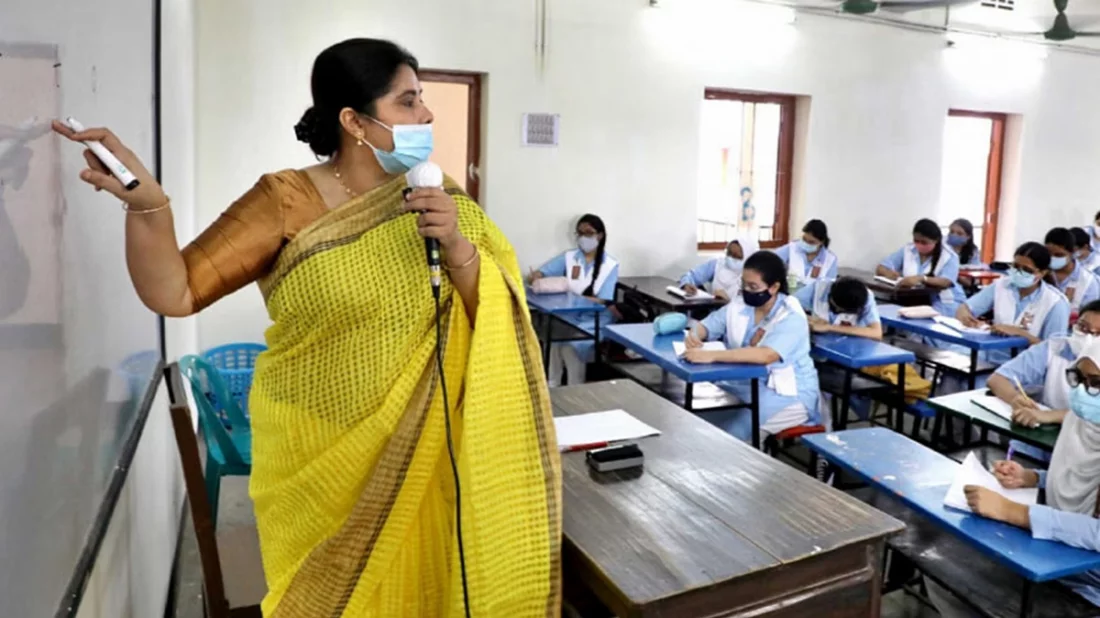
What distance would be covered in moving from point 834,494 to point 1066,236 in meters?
4.56

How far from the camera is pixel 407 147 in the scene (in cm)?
126

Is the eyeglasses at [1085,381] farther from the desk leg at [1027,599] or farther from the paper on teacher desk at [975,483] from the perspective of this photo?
the desk leg at [1027,599]

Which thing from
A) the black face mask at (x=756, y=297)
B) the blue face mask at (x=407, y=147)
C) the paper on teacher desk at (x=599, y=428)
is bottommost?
the paper on teacher desk at (x=599, y=428)

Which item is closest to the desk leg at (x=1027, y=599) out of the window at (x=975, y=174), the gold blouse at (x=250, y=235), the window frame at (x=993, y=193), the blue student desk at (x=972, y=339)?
the gold blouse at (x=250, y=235)

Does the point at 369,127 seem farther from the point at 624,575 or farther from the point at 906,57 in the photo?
the point at 906,57

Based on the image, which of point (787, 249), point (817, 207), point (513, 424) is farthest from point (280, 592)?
point (817, 207)

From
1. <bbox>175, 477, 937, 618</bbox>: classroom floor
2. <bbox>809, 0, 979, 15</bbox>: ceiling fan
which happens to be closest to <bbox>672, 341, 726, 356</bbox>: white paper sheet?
<bbox>175, 477, 937, 618</bbox>: classroom floor

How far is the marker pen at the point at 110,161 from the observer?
895mm

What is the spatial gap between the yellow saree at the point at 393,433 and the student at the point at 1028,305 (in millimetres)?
3692

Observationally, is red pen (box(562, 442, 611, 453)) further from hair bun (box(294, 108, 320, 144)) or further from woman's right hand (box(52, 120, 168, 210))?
woman's right hand (box(52, 120, 168, 210))

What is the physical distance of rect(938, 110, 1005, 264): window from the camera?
24.4 feet

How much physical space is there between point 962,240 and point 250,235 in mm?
6667

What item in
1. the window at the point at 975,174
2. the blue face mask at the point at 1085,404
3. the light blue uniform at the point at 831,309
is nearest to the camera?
the blue face mask at the point at 1085,404

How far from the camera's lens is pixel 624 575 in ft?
4.08
